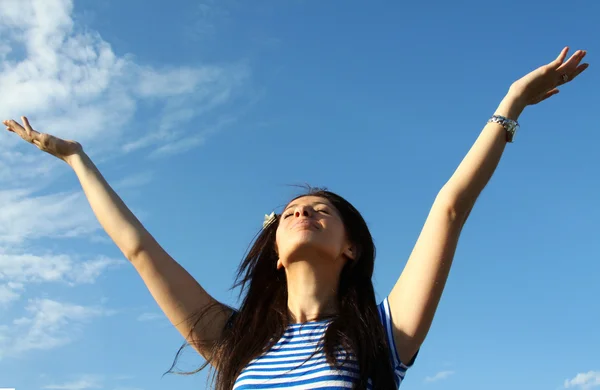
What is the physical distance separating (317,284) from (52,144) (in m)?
2.29

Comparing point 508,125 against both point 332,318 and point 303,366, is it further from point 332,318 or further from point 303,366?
point 303,366

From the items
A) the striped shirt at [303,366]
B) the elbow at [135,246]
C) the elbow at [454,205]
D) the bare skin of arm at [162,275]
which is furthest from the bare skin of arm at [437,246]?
the elbow at [135,246]

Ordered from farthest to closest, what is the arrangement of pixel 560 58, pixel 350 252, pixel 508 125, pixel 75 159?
pixel 75 159
pixel 350 252
pixel 560 58
pixel 508 125

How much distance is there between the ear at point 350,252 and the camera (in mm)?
5031

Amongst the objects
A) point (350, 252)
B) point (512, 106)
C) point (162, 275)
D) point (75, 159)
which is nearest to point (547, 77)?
point (512, 106)

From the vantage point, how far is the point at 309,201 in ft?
16.9

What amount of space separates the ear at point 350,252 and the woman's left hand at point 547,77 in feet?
5.06

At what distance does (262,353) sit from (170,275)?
0.90m

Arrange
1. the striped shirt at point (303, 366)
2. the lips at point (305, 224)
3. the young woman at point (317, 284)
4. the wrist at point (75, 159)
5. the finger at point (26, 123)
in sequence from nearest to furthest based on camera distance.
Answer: the striped shirt at point (303, 366) → the young woman at point (317, 284) → the lips at point (305, 224) → the wrist at point (75, 159) → the finger at point (26, 123)

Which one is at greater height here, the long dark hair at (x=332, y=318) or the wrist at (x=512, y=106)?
the wrist at (x=512, y=106)

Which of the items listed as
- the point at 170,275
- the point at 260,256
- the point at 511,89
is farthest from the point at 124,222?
the point at 511,89

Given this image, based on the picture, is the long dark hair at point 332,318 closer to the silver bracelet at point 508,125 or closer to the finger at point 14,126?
the silver bracelet at point 508,125

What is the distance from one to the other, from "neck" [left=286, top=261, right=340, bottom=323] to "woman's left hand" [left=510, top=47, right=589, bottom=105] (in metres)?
1.73

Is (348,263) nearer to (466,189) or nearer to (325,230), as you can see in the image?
(325,230)
